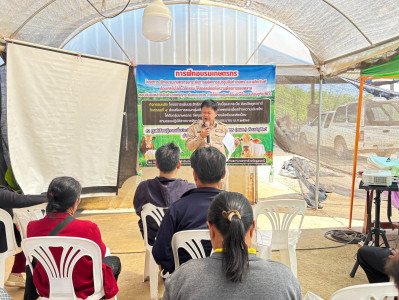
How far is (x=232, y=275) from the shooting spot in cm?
111

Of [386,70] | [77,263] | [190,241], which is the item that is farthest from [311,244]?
[77,263]

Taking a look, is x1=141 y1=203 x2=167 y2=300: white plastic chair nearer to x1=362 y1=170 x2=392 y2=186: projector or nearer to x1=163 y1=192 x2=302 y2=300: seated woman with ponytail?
x1=163 y1=192 x2=302 y2=300: seated woman with ponytail

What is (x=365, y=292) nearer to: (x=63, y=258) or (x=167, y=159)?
(x=63, y=258)

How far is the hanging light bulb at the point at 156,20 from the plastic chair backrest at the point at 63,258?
97.3 inches

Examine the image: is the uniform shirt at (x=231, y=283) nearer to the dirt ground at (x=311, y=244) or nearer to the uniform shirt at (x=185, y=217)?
the uniform shirt at (x=185, y=217)

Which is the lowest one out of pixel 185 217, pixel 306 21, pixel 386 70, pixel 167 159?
pixel 185 217

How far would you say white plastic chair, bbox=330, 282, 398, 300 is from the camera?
1.42 meters

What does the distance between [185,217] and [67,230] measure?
2.25 ft

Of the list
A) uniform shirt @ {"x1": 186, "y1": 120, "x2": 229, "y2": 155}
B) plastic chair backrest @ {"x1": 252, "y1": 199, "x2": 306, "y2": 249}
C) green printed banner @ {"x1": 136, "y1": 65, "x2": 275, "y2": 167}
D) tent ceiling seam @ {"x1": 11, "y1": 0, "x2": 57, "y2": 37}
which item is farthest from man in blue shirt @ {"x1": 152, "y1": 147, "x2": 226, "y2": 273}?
tent ceiling seam @ {"x1": 11, "y1": 0, "x2": 57, "y2": 37}

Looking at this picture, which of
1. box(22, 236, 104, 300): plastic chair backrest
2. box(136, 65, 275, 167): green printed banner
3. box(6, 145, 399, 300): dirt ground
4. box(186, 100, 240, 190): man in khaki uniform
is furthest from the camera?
box(136, 65, 275, 167): green printed banner

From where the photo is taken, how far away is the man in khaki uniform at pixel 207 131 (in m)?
4.06

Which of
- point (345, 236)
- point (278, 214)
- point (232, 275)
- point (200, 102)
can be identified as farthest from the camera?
point (200, 102)

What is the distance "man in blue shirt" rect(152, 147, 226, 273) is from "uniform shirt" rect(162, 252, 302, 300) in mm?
747

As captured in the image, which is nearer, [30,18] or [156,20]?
[156,20]
